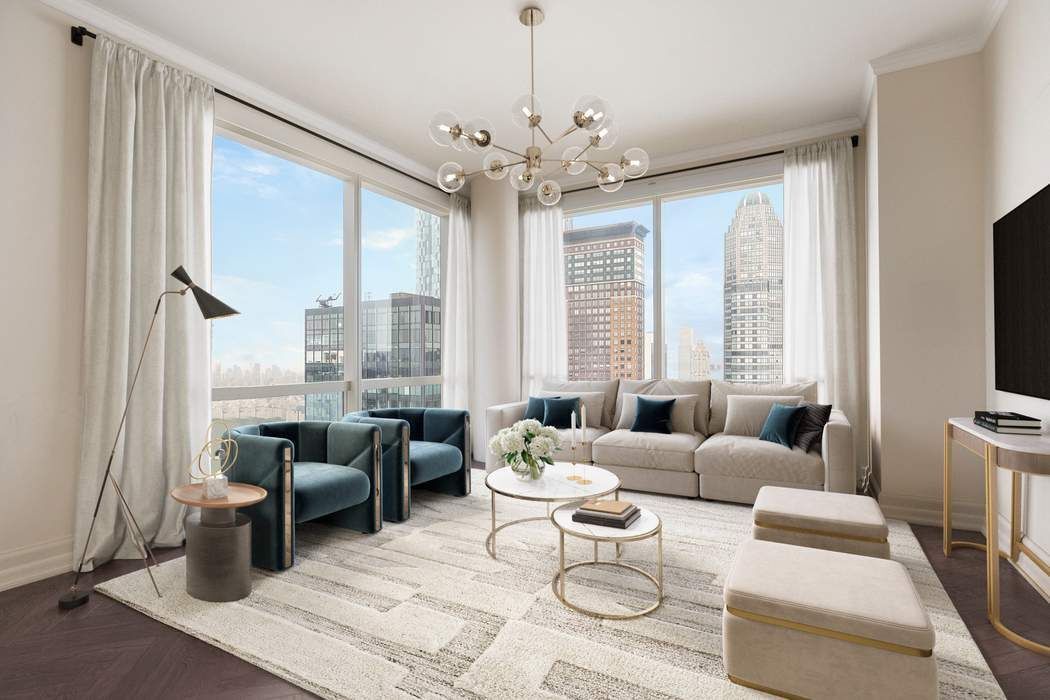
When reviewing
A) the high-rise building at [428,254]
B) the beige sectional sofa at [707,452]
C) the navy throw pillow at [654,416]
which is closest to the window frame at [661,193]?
the beige sectional sofa at [707,452]

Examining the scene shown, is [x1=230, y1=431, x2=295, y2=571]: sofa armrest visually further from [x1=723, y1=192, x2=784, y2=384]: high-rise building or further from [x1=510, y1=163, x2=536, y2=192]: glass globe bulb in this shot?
[x1=723, y1=192, x2=784, y2=384]: high-rise building

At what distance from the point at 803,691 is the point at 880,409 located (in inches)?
99.7

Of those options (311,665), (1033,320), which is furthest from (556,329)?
(311,665)

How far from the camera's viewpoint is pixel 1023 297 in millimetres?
2604

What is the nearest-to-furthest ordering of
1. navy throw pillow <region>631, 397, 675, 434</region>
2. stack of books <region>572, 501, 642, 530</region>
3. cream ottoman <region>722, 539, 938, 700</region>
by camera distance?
cream ottoman <region>722, 539, 938, 700</region>, stack of books <region>572, 501, 642, 530</region>, navy throw pillow <region>631, 397, 675, 434</region>

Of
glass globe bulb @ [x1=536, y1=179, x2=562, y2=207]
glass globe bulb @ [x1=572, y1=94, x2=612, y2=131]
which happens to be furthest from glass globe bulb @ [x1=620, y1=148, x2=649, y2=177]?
glass globe bulb @ [x1=536, y1=179, x2=562, y2=207]

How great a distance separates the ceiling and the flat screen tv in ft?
4.33

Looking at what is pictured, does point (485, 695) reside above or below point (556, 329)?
below

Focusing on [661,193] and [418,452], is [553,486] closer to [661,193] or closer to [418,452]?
[418,452]

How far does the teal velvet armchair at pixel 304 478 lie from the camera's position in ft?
8.84

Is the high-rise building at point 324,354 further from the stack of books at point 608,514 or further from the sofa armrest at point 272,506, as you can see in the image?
the stack of books at point 608,514

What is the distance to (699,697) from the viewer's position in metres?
1.73

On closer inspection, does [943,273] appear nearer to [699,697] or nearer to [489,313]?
[699,697]

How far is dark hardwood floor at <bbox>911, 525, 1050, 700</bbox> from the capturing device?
1.83 meters
